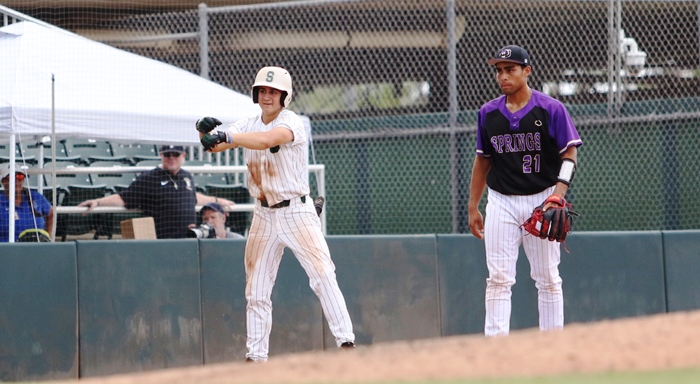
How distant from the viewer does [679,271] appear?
27.2 feet

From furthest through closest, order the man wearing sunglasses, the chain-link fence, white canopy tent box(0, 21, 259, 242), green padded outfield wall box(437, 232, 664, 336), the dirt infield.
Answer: the chain-link fence → the man wearing sunglasses → white canopy tent box(0, 21, 259, 242) → green padded outfield wall box(437, 232, 664, 336) → the dirt infield

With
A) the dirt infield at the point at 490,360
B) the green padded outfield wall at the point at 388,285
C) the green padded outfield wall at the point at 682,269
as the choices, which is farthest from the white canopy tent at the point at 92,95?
the dirt infield at the point at 490,360

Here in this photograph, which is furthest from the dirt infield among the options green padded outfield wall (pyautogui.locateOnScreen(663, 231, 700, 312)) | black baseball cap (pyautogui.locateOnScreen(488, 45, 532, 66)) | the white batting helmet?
green padded outfield wall (pyautogui.locateOnScreen(663, 231, 700, 312))

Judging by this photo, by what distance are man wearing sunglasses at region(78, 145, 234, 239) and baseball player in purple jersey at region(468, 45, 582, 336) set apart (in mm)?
3571

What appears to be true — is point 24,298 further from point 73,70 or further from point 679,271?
point 679,271

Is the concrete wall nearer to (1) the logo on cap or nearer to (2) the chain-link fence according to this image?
(2) the chain-link fence

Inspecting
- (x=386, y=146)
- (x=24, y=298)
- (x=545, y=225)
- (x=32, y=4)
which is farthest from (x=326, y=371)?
(x=32, y=4)

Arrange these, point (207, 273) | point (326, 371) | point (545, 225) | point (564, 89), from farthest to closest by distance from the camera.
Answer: point (564, 89) → point (207, 273) → point (545, 225) → point (326, 371)

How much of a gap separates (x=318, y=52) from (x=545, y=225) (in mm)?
6733

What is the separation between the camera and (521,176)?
633cm

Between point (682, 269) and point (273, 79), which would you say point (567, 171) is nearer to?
point (273, 79)

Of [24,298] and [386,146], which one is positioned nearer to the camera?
[24,298]

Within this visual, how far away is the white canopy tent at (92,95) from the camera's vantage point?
836cm

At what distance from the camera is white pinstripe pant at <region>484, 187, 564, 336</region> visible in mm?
6176
